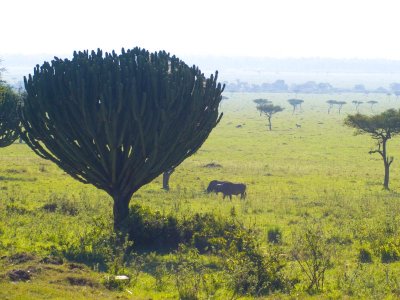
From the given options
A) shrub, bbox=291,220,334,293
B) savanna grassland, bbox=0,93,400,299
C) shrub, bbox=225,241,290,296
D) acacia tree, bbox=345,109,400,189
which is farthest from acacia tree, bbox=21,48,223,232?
acacia tree, bbox=345,109,400,189

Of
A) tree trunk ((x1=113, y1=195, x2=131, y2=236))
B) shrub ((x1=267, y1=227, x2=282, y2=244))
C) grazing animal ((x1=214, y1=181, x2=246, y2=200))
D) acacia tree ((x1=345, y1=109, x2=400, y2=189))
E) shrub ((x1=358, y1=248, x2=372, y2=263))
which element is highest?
acacia tree ((x1=345, y1=109, x2=400, y2=189))

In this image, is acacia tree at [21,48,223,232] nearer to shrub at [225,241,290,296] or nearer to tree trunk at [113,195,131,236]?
tree trunk at [113,195,131,236]

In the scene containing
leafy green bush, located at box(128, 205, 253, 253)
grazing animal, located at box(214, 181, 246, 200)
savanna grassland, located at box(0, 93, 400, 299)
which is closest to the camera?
savanna grassland, located at box(0, 93, 400, 299)

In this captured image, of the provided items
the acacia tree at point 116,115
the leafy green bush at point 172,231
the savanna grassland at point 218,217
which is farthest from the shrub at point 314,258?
the acacia tree at point 116,115

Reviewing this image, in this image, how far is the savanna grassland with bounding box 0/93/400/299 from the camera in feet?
34.6

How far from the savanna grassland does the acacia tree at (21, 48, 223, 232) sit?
1653 millimetres

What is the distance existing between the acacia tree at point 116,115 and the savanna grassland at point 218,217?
1653 mm

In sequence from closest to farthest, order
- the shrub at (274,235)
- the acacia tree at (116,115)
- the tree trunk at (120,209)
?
the acacia tree at (116,115) < the tree trunk at (120,209) < the shrub at (274,235)

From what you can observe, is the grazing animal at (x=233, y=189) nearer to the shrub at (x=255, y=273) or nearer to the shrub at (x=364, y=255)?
the shrub at (x=364, y=255)

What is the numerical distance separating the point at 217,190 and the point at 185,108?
41.0 ft

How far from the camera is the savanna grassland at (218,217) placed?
10555 millimetres

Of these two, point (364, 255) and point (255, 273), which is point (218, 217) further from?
point (255, 273)

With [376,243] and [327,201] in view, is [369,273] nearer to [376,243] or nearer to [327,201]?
[376,243]

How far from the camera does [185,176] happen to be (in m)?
35.4
